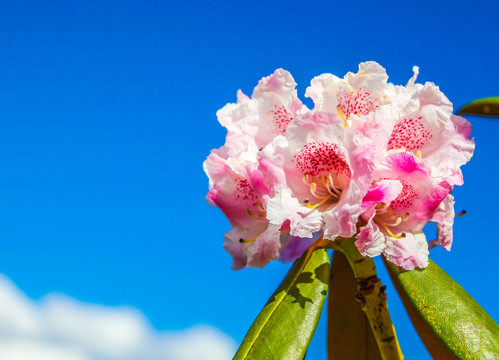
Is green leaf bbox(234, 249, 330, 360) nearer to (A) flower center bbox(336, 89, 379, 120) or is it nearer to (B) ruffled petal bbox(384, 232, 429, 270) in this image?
(B) ruffled petal bbox(384, 232, 429, 270)

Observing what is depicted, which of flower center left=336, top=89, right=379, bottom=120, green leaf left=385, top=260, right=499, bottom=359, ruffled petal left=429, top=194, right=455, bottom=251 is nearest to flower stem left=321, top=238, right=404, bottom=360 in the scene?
green leaf left=385, top=260, right=499, bottom=359

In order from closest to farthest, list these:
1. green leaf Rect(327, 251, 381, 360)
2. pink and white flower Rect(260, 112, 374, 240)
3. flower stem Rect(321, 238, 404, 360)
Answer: pink and white flower Rect(260, 112, 374, 240) < flower stem Rect(321, 238, 404, 360) < green leaf Rect(327, 251, 381, 360)

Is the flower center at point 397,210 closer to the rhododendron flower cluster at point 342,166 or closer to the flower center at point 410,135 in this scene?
the rhododendron flower cluster at point 342,166

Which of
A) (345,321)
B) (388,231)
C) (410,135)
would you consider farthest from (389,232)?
(345,321)

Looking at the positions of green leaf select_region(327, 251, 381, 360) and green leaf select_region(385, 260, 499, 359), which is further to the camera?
green leaf select_region(327, 251, 381, 360)

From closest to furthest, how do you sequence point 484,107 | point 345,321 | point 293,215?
point 293,215 < point 484,107 < point 345,321

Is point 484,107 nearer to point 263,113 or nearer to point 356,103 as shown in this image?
point 356,103
